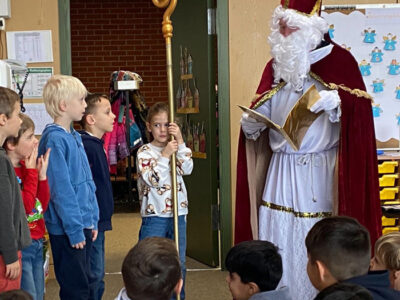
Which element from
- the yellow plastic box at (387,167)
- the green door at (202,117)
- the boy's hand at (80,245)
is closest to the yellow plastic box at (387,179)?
the yellow plastic box at (387,167)

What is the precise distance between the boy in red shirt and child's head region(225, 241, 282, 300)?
1.06m

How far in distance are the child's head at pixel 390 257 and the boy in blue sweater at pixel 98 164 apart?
158 cm

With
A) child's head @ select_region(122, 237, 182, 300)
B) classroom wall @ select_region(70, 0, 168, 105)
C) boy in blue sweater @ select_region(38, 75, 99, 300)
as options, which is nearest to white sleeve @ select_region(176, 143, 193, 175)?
boy in blue sweater @ select_region(38, 75, 99, 300)

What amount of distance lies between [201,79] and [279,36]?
1677 millimetres

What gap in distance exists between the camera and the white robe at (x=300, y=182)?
9.36ft

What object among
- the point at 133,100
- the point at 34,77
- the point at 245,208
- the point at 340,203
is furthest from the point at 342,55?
the point at 133,100

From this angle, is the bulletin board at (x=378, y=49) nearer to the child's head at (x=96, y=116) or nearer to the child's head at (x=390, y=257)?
the child's head at (x=96, y=116)

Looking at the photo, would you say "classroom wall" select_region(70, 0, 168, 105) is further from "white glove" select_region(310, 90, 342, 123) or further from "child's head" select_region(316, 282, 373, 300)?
"child's head" select_region(316, 282, 373, 300)

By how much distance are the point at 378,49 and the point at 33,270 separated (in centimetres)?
292

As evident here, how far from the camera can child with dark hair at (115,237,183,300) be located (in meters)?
1.69

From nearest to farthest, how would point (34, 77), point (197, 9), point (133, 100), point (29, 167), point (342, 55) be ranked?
point (29, 167) < point (342, 55) < point (34, 77) < point (197, 9) < point (133, 100)

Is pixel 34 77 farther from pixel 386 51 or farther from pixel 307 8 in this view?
pixel 386 51

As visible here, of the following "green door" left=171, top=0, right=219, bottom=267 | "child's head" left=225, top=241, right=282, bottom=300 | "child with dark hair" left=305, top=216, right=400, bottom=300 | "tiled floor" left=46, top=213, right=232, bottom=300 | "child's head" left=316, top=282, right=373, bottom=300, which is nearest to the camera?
"child's head" left=316, top=282, right=373, bottom=300

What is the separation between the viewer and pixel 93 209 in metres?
2.95
